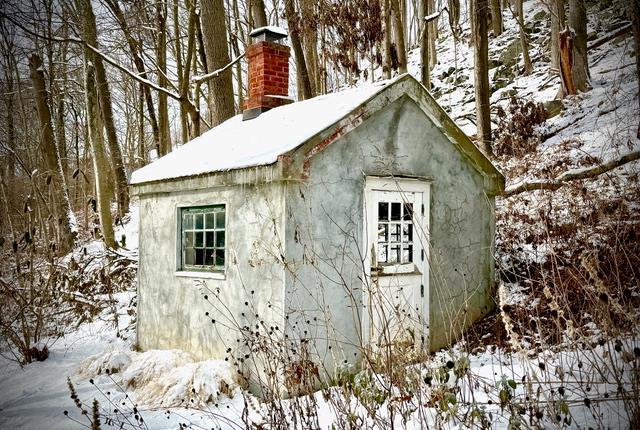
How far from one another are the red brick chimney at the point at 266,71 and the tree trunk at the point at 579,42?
8423mm

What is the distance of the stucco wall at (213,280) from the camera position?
5297mm

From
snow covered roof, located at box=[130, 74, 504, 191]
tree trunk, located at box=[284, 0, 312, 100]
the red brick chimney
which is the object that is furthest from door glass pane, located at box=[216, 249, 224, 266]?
tree trunk, located at box=[284, 0, 312, 100]

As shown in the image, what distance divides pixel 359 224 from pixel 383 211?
1.58ft

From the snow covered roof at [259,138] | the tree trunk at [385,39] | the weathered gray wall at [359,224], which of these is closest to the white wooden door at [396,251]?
the weathered gray wall at [359,224]

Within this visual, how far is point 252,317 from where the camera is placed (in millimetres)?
5461

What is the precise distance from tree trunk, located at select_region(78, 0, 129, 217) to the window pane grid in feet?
29.6

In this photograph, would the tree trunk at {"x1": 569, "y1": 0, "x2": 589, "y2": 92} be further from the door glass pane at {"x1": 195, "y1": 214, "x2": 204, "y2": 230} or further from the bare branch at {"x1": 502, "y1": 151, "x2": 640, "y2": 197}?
the door glass pane at {"x1": 195, "y1": 214, "x2": 204, "y2": 230}

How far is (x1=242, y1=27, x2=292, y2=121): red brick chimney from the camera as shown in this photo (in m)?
8.22

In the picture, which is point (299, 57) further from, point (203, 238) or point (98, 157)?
point (203, 238)

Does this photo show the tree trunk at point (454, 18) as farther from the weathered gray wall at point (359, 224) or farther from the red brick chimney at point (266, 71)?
the weathered gray wall at point (359, 224)

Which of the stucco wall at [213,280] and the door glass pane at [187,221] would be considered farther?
the door glass pane at [187,221]

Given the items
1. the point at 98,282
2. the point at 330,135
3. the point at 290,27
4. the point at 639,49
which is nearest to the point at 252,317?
the point at 330,135

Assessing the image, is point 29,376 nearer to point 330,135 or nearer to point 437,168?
point 330,135

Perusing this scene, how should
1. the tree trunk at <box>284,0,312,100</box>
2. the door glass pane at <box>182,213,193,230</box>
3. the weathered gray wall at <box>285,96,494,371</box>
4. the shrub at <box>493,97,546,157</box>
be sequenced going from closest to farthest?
the weathered gray wall at <box>285,96,494,371</box> < the door glass pane at <box>182,213,193,230</box> < the shrub at <box>493,97,546,157</box> < the tree trunk at <box>284,0,312,100</box>
